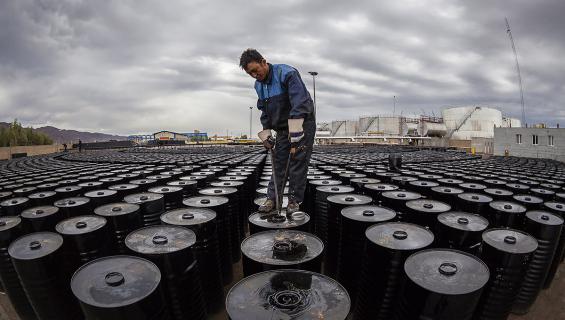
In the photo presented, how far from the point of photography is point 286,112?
4219 mm

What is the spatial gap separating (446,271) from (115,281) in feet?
8.02

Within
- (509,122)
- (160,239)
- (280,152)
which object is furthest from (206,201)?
(509,122)

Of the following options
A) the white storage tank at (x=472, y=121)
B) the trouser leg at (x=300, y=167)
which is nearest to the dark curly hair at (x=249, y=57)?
the trouser leg at (x=300, y=167)

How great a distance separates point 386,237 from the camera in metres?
3.06

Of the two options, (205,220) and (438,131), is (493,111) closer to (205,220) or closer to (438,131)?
(438,131)

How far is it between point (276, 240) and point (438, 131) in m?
63.0

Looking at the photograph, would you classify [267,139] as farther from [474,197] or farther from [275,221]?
[474,197]

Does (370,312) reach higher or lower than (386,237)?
lower

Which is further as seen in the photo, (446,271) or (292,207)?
(292,207)

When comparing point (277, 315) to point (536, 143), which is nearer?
point (277, 315)

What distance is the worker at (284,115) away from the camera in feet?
12.4

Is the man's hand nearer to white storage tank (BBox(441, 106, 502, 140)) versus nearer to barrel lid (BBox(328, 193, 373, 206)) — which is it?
barrel lid (BBox(328, 193, 373, 206))

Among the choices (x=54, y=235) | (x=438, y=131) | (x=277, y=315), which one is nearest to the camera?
(x=277, y=315)

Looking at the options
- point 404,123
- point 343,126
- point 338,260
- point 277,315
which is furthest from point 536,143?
A: point 343,126
